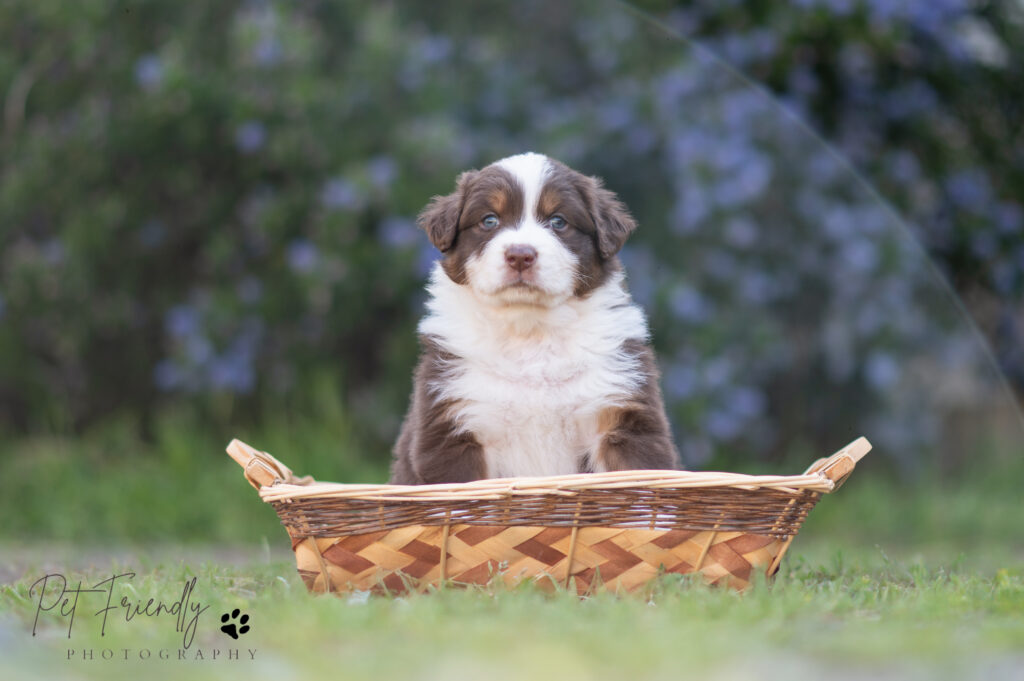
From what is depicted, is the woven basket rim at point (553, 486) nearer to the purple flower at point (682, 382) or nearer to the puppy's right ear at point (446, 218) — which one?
the puppy's right ear at point (446, 218)

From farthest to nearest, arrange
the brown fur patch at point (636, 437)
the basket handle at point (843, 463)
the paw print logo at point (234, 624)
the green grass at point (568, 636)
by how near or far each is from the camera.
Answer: the brown fur patch at point (636, 437) → the basket handle at point (843, 463) → the paw print logo at point (234, 624) → the green grass at point (568, 636)

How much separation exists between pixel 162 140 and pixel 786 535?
211 inches

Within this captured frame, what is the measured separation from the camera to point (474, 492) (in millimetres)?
2775

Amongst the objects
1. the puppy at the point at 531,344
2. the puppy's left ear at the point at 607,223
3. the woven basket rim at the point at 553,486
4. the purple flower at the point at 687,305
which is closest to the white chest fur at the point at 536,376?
the puppy at the point at 531,344

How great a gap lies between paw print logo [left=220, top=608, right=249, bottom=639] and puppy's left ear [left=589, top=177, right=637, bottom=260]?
5.48 feet

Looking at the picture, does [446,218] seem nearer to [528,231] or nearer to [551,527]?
[528,231]

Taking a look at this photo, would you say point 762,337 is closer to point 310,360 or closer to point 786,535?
point 310,360

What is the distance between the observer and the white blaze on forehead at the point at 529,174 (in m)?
3.42

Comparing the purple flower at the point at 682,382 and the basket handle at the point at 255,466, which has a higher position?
the purple flower at the point at 682,382

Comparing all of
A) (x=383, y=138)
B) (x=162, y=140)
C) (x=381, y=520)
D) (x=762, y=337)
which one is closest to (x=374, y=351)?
(x=383, y=138)

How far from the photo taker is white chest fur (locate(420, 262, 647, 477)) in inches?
130

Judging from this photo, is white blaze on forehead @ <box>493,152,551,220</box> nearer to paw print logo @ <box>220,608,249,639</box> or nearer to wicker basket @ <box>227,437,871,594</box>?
wicker basket @ <box>227,437,871,594</box>

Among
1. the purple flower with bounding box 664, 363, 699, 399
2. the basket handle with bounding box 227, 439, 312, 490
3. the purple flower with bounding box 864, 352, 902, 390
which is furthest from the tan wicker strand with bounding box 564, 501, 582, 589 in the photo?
the purple flower with bounding box 864, 352, 902, 390

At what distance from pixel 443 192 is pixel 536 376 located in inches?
120
